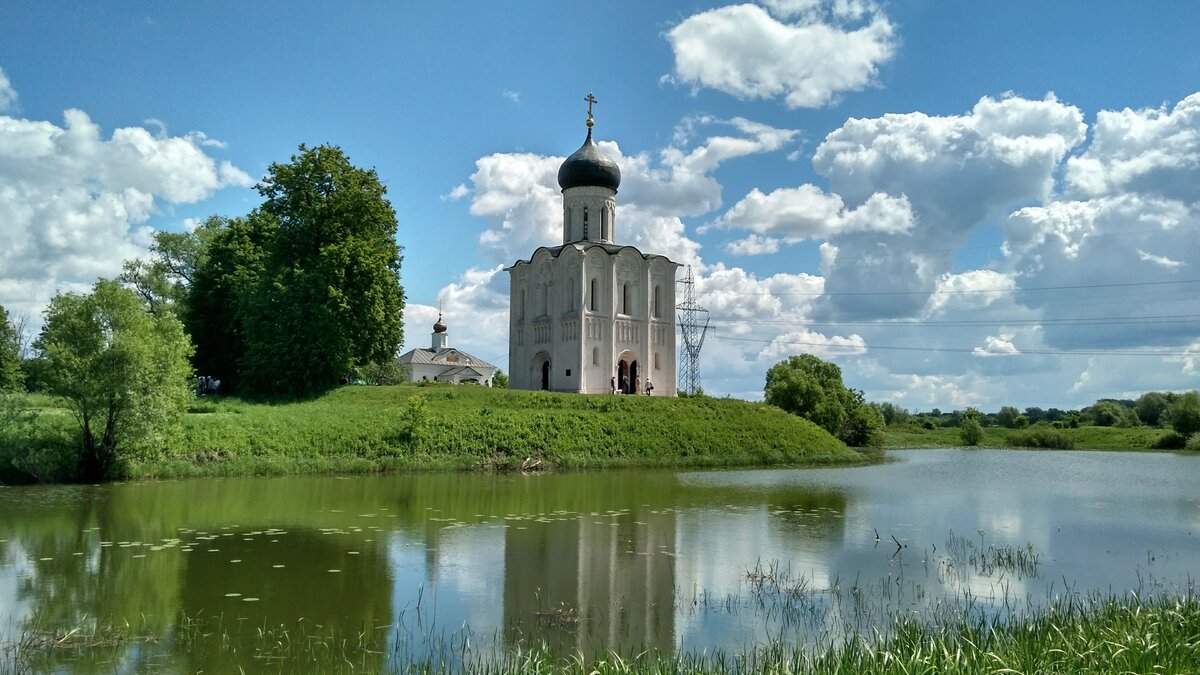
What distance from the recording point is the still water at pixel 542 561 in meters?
9.11

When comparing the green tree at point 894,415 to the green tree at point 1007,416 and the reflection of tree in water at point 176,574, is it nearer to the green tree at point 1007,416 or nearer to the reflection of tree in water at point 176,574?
the green tree at point 1007,416

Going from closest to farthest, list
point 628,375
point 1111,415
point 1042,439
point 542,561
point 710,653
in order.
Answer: point 710,653
point 542,561
point 628,375
point 1042,439
point 1111,415

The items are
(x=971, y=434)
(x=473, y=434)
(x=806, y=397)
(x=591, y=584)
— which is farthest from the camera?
(x=971, y=434)

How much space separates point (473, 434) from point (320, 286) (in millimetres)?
10153

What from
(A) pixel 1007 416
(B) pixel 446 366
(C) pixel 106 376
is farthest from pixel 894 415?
(C) pixel 106 376

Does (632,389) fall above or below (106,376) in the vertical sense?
above

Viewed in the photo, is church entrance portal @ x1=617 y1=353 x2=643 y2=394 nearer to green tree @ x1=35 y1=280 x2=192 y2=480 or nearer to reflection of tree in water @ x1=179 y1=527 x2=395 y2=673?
green tree @ x1=35 y1=280 x2=192 y2=480

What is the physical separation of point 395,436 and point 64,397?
10.0 m

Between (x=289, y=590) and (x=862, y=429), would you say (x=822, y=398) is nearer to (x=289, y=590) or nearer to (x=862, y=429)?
(x=862, y=429)

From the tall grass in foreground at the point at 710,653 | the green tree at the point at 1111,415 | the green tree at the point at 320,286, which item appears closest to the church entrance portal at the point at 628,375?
the green tree at the point at 320,286

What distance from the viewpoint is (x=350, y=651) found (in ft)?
→ 26.4

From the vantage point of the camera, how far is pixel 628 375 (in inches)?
1843

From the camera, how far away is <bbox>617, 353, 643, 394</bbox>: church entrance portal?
4644 centimetres

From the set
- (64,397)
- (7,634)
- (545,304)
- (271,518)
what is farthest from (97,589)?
(545,304)
